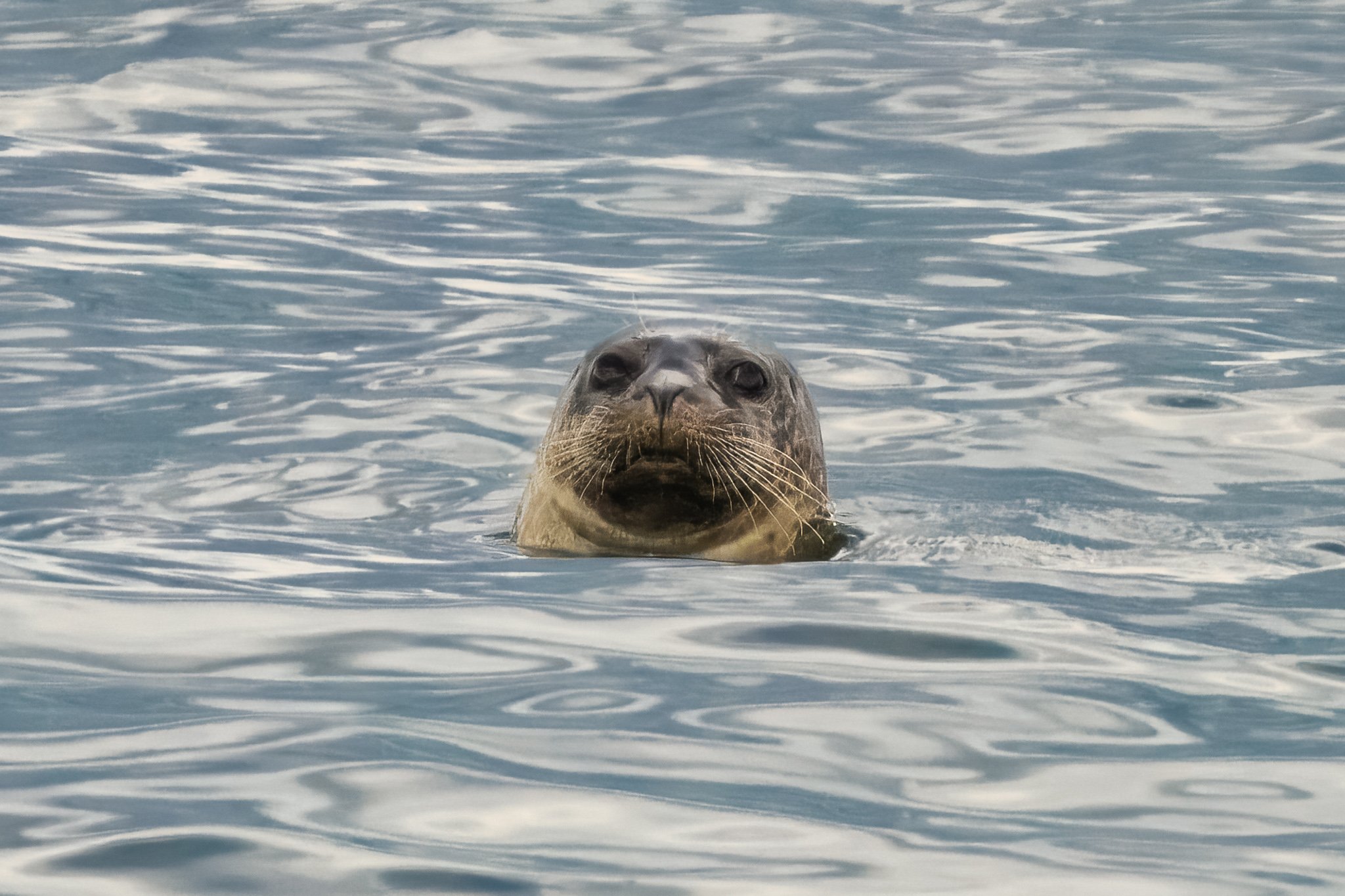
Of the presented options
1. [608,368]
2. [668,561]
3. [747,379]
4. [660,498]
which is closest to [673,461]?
[660,498]

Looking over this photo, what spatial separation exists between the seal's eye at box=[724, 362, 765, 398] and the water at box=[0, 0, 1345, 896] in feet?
2.13

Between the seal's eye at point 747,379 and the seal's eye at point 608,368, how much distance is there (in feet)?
1.13

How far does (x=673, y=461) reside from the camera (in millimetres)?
6336

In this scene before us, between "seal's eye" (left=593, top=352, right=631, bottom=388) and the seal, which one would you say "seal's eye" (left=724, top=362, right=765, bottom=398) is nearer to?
the seal

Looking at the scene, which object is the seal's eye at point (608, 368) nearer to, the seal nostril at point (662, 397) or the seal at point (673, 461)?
the seal at point (673, 461)

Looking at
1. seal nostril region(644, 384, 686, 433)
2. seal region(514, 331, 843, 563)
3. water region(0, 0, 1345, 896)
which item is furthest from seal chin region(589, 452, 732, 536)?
water region(0, 0, 1345, 896)

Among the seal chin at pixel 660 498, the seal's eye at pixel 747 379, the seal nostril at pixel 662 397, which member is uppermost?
the seal nostril at pixel 662 397

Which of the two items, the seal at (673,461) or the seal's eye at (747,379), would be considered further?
the seal's eye at (747,379)

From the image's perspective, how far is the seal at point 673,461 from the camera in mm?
6277

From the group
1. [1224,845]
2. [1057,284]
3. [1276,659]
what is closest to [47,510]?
[1276,659]

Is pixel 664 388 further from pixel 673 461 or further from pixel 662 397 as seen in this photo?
pixel 673 461

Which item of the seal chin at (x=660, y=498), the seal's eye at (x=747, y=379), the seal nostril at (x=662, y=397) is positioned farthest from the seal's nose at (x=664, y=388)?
the seal's eye at (x=747, y=379)

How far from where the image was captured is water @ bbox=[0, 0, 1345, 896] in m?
3.65

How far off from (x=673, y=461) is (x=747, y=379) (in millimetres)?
561
